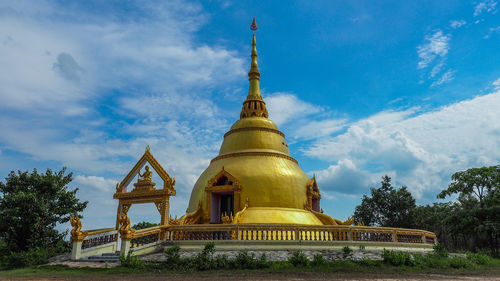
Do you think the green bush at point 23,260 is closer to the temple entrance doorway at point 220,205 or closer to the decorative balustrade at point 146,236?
the decorative balustrade at point 146,236

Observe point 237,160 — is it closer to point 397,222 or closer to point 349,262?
point 349,262

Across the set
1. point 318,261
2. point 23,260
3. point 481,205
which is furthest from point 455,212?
point 23,260

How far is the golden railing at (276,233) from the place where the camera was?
17625 mm

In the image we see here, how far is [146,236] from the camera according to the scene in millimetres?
18266

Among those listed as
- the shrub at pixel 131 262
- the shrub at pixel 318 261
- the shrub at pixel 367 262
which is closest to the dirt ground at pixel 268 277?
the shrub at pixel 131 262

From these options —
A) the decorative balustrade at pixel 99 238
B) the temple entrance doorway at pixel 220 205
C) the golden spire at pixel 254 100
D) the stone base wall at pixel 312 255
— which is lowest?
the stone base wall at pixel 312 255

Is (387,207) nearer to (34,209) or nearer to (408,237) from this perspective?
(408,237)

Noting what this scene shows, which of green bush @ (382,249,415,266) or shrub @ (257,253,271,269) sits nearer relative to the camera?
shrub @ (257,253,271,269)

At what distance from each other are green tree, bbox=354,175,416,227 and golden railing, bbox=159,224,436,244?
2332cm

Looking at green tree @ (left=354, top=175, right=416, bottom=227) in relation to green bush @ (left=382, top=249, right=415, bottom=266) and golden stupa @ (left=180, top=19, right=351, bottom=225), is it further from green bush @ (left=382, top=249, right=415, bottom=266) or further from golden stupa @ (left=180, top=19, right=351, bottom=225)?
green bush @ (left=382, top=249, right=415, bottom=266)

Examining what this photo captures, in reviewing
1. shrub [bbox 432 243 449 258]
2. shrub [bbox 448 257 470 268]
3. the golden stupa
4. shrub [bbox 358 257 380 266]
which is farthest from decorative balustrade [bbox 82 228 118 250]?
shrub [bbox 448 257 470 268]

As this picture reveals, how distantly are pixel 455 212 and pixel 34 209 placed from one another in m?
32.2

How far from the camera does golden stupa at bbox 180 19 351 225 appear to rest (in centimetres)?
2227

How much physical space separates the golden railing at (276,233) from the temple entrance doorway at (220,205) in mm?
5050
